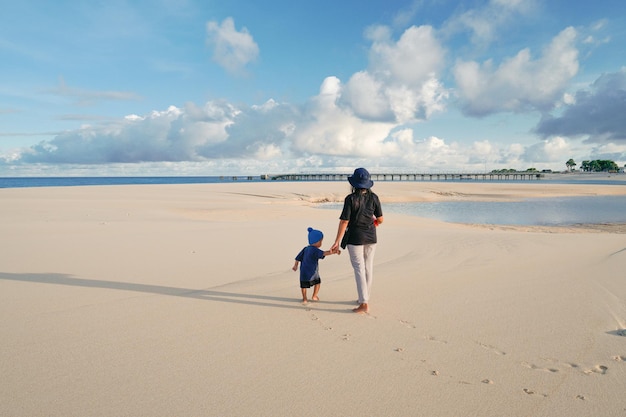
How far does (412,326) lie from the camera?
16.4 feet

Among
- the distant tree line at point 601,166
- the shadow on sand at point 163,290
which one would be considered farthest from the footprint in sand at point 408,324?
the distant tree line at point 601,166

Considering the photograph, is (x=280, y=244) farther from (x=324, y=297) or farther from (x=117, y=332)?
(x=117, y=332)

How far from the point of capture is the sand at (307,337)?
3.28m

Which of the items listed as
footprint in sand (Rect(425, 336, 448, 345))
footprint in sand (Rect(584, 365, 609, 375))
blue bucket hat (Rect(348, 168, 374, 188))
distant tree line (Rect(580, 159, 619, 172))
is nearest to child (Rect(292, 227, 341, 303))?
blue bucket hat (Rect(348, 168, 374, 188))

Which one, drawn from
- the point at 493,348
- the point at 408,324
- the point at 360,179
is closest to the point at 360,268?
the point at 408,324

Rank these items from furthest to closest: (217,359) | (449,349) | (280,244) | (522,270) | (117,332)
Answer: (280,244), (522,270), (117,332), (449,349), (217,359)

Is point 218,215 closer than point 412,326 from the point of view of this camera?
No

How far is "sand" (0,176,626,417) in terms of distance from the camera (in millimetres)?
3281

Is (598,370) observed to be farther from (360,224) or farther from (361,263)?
(360,224)

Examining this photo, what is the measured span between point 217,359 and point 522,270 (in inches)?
268

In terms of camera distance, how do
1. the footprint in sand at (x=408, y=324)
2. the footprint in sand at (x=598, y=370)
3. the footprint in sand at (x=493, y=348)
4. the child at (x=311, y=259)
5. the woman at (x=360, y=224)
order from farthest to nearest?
the child at (x=311, y=259), the woman at (x=360, y=224), the footprint in sand at (x=408, y=324), the footprint in sand at (x=493, y=348), the footprint in sand at (x=598, y=370)

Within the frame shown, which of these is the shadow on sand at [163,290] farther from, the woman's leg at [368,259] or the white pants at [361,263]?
the woman's leg at [368,259]

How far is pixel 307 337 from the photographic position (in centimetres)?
465

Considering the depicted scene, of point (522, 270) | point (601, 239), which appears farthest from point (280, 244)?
point (601, 239)
